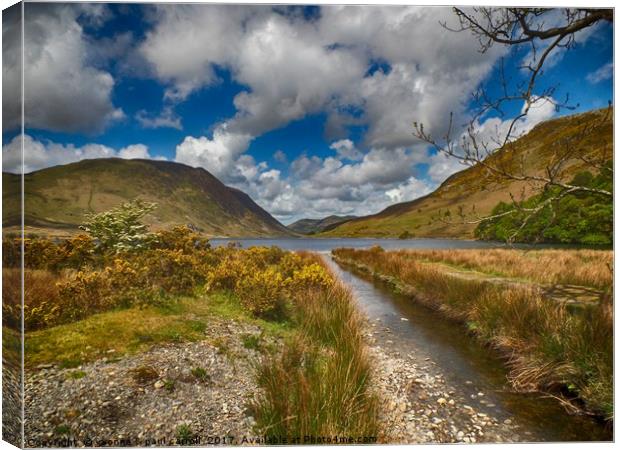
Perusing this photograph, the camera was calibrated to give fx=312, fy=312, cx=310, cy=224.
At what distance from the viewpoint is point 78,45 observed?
3.79m

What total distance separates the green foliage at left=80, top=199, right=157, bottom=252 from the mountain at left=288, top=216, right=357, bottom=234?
2.87m

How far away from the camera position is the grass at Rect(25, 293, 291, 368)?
10.7ft

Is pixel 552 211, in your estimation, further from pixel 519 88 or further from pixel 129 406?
pixel 129 406

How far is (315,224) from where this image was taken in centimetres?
691

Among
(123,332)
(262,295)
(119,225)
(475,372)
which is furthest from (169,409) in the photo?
(475,372)


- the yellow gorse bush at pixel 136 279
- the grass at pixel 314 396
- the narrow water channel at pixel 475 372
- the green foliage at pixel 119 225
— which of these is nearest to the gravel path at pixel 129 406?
the grass at pixel 314 396

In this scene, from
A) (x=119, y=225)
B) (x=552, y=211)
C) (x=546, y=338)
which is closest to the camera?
(x=552, y=211)

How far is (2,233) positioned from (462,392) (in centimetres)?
549

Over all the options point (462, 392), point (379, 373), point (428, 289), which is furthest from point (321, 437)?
point (428, 289)

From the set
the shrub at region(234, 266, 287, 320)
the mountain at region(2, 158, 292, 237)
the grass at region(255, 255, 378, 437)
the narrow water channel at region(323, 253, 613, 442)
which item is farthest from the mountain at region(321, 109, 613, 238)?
the mountain at region(2, 158, 292, 237)

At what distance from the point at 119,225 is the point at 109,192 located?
32.5 inches

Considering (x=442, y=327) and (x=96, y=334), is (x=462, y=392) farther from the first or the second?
(x=96, y=334)

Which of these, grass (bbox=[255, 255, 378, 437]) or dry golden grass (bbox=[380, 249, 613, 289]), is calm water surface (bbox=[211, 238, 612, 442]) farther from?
dry golden grass (bbox=[380, 249, 613, 289])

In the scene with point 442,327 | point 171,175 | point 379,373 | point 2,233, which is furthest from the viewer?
point 442,327
